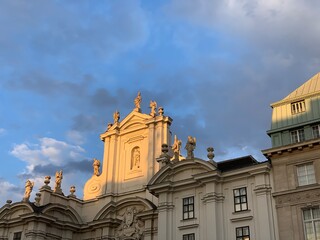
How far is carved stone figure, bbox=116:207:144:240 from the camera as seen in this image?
4300 centimetres

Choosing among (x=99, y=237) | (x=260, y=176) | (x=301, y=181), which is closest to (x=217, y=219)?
(x=260, y=176)

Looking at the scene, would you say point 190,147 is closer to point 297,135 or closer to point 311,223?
point 297,135

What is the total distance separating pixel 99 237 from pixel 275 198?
18.4 metres

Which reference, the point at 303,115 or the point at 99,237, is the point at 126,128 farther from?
the point at 303,115

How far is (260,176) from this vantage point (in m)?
35.1

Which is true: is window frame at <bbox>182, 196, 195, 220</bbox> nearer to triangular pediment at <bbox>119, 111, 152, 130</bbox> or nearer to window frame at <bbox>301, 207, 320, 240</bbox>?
window frame at <bbox>301, 207, 320, 240</bbox>

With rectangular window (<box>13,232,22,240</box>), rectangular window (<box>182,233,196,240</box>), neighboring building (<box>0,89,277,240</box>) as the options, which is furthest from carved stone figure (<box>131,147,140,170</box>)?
rectangular window (<box>13,232,22,240</box>)

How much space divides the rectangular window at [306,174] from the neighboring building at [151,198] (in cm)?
222

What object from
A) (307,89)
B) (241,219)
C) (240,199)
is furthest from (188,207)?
(307,89)

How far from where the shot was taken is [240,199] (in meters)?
35.7

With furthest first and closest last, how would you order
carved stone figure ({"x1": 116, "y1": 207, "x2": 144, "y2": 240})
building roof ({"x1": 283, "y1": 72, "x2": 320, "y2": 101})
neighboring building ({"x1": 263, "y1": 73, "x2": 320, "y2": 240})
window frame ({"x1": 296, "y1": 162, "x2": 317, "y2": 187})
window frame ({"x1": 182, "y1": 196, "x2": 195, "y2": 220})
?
carved stone figure ({"x1": 116, "y1": 207, "x2": 144, "y2": 240})
window frame ({"x1": 182, "y1": 196, "x2": 195, "y2": 220})
building roof ({"x1": 283, "y1": 72, "x2": 320, "y2": 101})
window frame ({"x1": 296, "y1": 162, "x2": 317, "y2": 187})
neighboring building ({"x1": 263, "y1": 73, "x2": 320, "y2": 240})

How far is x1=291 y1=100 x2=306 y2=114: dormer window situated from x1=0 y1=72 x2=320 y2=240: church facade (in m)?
0.45

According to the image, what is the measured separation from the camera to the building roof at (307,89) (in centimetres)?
3619

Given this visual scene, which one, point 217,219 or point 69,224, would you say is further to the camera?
point 69,224
